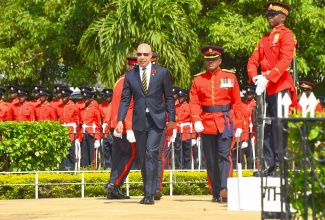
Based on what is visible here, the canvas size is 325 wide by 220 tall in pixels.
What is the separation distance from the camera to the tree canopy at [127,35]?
25.5 m

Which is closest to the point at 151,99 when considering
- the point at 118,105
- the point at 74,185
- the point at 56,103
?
the point at 118,105

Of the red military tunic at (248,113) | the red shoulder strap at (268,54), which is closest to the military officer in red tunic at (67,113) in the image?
the red military tunic at (248,113)

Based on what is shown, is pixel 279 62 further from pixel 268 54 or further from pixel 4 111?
pixel 4 111

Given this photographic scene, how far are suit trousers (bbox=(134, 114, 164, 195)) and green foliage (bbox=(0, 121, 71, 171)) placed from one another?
431 cm

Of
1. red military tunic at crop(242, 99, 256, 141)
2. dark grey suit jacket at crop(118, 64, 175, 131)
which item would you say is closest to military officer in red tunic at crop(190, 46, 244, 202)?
dark grey suit jacket at crop(118, 64, 175, 131)

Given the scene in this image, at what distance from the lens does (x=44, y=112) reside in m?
24.6

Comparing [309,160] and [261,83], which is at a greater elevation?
[261,83]

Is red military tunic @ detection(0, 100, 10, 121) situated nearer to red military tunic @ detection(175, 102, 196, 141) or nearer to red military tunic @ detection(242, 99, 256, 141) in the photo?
red military tunic @ detection(175, 102, 196, 141)

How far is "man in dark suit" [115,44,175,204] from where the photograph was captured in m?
13.5

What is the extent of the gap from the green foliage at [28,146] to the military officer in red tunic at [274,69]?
6.10 m

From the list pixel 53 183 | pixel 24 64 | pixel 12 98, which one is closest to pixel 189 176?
pixel 53 183

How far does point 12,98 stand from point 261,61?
519 inches

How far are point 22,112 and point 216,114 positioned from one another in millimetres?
11200

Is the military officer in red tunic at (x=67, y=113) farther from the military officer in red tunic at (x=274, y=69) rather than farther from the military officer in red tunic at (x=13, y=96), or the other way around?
the military officer in red tunic at (x=274, y=69)
